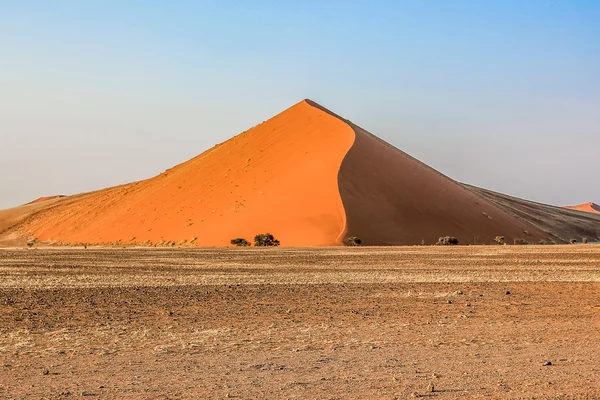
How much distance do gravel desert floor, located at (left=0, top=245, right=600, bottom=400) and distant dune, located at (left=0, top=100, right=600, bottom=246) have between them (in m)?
29.4

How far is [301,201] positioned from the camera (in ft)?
176

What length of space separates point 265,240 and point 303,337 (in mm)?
37130

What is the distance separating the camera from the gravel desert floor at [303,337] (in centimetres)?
759

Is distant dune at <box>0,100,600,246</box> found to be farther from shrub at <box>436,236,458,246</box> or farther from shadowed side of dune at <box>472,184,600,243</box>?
shadowed side of dune at <box>472,184,600,243</box>

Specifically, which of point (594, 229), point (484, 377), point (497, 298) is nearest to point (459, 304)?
point (497, 298)

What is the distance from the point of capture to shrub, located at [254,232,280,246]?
4762 cm

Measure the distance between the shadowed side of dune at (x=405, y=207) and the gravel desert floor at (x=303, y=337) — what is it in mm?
29178

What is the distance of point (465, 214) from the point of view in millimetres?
56844

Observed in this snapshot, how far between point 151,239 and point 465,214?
2164 cm

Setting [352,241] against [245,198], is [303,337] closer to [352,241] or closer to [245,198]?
[352,241]

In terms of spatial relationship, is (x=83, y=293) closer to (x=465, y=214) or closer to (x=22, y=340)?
(x=22, y=340)

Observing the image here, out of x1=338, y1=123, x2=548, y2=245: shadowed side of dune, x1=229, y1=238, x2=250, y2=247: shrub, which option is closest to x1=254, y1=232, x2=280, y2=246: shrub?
x1=229, y1=238, x2=250, y2=247: shrub

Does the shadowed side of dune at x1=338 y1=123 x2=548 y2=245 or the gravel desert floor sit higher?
the shadowed side of dune at x1=338 y1=123 x2=548 y2=245

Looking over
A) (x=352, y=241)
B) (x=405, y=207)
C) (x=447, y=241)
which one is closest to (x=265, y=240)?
(x=352, y=241)
